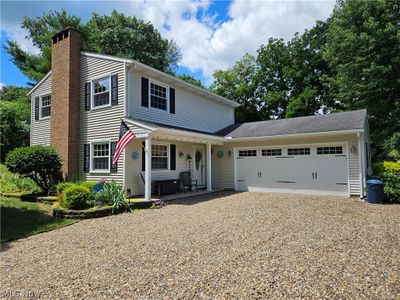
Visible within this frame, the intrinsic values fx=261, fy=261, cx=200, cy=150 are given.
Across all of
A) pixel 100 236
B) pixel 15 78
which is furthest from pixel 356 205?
pixel 15 78

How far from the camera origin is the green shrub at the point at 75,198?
26.4 ft

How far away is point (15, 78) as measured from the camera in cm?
2698

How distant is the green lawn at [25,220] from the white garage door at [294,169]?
8932 mm

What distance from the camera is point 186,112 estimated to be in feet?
46.0

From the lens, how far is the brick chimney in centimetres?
1166

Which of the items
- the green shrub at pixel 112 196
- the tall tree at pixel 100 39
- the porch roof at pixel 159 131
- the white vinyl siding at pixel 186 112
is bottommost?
the green shrub at pixel 112 196

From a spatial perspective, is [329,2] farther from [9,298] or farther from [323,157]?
[9,298]

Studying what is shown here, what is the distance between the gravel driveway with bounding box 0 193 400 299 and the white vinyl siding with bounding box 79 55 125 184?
4342mm

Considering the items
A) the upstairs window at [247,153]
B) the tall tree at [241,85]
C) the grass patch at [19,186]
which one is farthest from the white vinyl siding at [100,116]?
the tall tree at [241,85]

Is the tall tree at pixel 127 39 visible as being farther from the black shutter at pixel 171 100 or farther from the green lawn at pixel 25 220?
the green lawn at pixel 25 220

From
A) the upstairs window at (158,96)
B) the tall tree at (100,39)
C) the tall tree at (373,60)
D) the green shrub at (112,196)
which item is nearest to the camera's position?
the green shrub at (112,196)

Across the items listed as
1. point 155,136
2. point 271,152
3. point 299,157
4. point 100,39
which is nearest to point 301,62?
point 271,152

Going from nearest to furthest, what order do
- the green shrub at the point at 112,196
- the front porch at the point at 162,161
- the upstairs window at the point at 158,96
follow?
the green shrub at the point at 112,196, the front porch at the point at 162,161, the upstairs window at the point at 158,96

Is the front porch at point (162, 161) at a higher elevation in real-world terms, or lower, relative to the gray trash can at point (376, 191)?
higher
